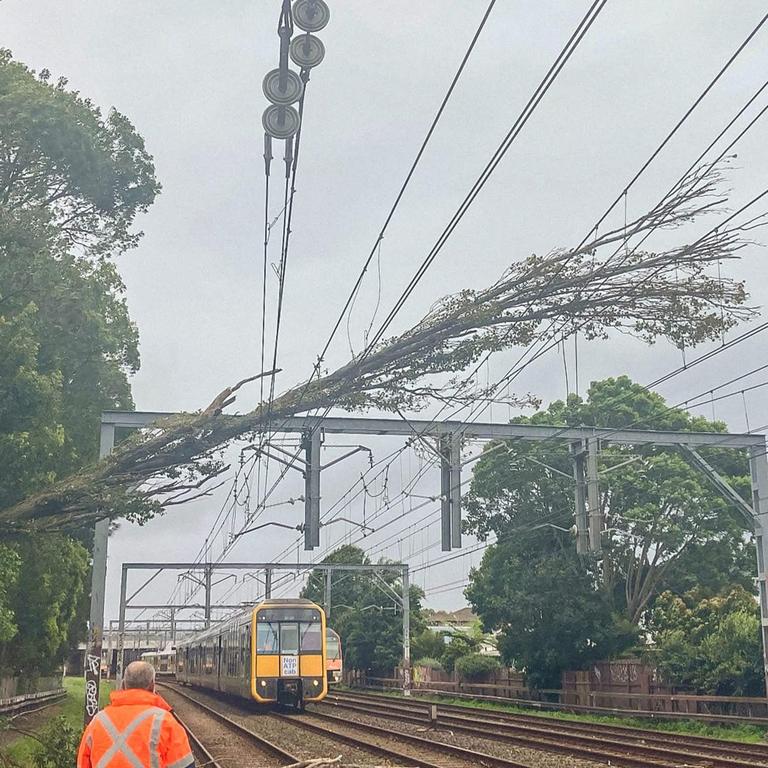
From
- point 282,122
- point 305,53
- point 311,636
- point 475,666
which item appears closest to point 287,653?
point 311,636

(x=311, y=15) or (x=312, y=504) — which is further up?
(x=311, y=15)

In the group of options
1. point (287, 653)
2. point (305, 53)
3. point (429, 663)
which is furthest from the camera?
point (429, 663)

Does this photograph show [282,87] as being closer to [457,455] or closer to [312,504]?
[312,504]

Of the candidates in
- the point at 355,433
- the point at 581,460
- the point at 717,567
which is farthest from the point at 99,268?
the point at 717,567

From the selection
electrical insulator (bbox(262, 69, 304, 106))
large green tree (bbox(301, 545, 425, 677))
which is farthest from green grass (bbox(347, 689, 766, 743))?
large green tree (bbox(301, 545, 425, 677))

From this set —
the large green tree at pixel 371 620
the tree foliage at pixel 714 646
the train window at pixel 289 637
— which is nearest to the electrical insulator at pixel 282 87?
the tree foliage at pixel 714 646

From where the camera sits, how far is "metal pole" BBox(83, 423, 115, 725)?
15.7 meters

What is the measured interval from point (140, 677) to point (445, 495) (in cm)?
1651

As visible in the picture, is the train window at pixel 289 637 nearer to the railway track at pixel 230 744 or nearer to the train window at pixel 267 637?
the train window at pixel 267 637

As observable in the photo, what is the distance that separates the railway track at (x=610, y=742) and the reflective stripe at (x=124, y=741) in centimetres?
1210

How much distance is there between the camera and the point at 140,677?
4.76 m

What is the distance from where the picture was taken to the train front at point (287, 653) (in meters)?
27.9

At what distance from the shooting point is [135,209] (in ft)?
74.9

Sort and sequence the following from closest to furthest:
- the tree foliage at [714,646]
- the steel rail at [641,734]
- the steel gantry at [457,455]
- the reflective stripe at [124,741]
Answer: the reflective stripe at [124,741] < the steel rail at [641,734] < the steel gantry at [457,455] < the tree foliage at [714,646]
